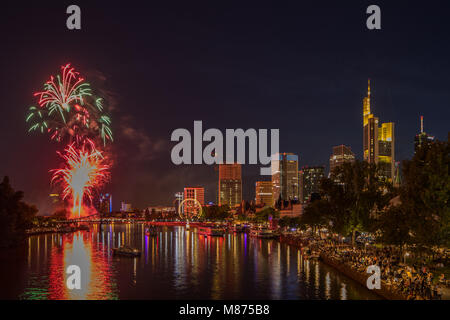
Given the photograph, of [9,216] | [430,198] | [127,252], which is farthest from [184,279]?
[9,216]

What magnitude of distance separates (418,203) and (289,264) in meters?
28.4

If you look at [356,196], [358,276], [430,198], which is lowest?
[358,276]

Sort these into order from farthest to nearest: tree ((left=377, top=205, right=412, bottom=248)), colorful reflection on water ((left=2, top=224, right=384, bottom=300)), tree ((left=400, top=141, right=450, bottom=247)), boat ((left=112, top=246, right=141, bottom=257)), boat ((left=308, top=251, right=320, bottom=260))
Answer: boat ((left=112, top=246, right=141, bottom=257)) < boat ((left=308, top=251, right=320, bottom=260)) < tree ((left=377, top=205, right=412, bottom=248)) < colorful reflection on water ((left=2, top=224, right=384, bottom=300)) < tree ((left=400, top=141, right=450, bottom=247))

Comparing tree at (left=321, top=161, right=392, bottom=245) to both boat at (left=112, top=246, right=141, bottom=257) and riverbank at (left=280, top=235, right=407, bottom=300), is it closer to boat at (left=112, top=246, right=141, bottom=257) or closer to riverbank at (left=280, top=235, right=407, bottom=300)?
riverbank at (left=280, top=235, right=407, bottom=300)

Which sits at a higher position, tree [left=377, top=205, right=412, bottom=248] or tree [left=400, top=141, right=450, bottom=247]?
tree [left=400, top=141, right=450, bottom=247]

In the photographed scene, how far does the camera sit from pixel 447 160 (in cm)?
3703

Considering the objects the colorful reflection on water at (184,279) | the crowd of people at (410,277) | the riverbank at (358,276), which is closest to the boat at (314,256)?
the riverbank at (358,276)

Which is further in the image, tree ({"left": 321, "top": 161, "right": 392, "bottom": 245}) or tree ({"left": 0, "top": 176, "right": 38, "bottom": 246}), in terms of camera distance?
tree ({"left": 0, "top": 176, "right": 38, "bottom": 246})

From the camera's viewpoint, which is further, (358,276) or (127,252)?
(127,252)

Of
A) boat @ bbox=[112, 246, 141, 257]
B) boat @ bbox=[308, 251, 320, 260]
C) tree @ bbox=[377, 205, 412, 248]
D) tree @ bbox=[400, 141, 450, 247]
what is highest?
tree @ bbox=[400, 141, 450, 247]

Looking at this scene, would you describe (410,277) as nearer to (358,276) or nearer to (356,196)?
(358,276)

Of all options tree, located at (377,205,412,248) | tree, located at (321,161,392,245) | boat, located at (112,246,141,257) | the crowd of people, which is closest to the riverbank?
the crowd of people
